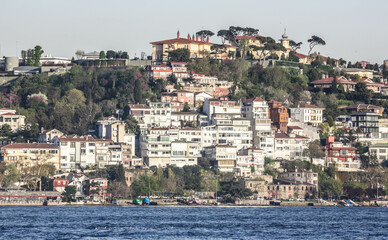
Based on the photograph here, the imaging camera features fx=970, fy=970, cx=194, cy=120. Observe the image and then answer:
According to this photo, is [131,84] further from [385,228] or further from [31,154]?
[385,228]

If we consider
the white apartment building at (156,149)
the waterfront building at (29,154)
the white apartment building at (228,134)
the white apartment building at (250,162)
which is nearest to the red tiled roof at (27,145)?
the waterfront building at (29,154)

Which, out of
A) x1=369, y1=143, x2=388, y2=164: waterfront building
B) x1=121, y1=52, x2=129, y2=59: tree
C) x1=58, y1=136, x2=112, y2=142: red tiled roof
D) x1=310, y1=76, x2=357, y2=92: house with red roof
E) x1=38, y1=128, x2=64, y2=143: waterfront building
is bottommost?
x1=369, y1=143, x2=388, y2=164: waterfront building

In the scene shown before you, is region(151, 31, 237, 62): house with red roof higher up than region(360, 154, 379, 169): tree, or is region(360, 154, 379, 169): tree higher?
region(151, 31, 237, 62): house with red roof

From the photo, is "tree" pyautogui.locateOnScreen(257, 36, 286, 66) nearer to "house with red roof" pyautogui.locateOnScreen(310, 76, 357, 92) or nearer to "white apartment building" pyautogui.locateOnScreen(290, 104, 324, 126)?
"house with red roof" pyautogui.locateOnScreen(310, 76, 357, 92)

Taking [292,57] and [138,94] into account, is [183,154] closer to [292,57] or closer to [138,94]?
[138,94]

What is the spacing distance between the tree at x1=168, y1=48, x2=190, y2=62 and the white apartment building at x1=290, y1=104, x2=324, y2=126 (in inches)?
641

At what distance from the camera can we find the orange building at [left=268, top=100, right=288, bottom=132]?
397 ft

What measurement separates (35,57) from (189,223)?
68.7m

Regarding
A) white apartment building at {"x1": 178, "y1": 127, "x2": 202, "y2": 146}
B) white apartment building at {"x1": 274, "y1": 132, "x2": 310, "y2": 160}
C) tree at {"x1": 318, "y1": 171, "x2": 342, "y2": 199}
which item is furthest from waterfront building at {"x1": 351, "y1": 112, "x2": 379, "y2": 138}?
white apartment building at {"x1": 178, "y1": 127, "x2": 202, "y2": 146}

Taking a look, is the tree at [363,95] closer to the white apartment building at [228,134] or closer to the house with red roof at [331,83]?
the house with red roof at [331,83]

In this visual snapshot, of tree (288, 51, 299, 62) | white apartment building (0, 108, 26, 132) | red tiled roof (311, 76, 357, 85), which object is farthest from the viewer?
tree (288, 51, 299, 62)

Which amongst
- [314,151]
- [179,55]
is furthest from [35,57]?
[314,151]

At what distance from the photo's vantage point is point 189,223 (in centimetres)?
7844

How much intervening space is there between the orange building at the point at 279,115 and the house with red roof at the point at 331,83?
14.5 meters
